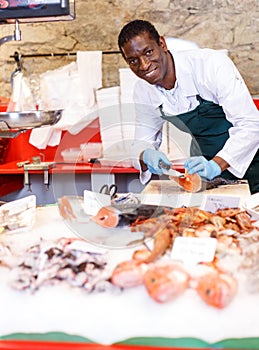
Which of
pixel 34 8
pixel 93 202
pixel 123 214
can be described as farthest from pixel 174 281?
pixel 34 8

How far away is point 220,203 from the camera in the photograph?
135 cm

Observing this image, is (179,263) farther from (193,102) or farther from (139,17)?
(139,17)

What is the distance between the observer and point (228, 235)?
103 cm

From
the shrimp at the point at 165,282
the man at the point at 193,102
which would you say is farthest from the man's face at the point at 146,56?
the shrimp at the point at 165,282

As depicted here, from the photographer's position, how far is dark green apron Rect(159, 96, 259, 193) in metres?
1.99

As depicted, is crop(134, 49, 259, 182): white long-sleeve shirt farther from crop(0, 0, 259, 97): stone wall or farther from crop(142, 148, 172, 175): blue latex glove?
crop(0, 0, 259, 97): stone wall

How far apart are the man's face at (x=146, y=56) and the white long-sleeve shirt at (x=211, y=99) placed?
16 cm

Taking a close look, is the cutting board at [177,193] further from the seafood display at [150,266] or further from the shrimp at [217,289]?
the shrimp at [217,289]

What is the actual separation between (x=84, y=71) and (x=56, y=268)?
2242 millimetres

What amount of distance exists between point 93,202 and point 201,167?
18.3 inches

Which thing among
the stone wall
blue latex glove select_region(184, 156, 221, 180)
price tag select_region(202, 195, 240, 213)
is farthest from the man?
the stone wall

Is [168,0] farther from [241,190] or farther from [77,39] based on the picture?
[241,190]

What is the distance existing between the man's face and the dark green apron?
0.94 feet

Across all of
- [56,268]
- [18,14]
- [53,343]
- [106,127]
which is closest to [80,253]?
[56,268]
